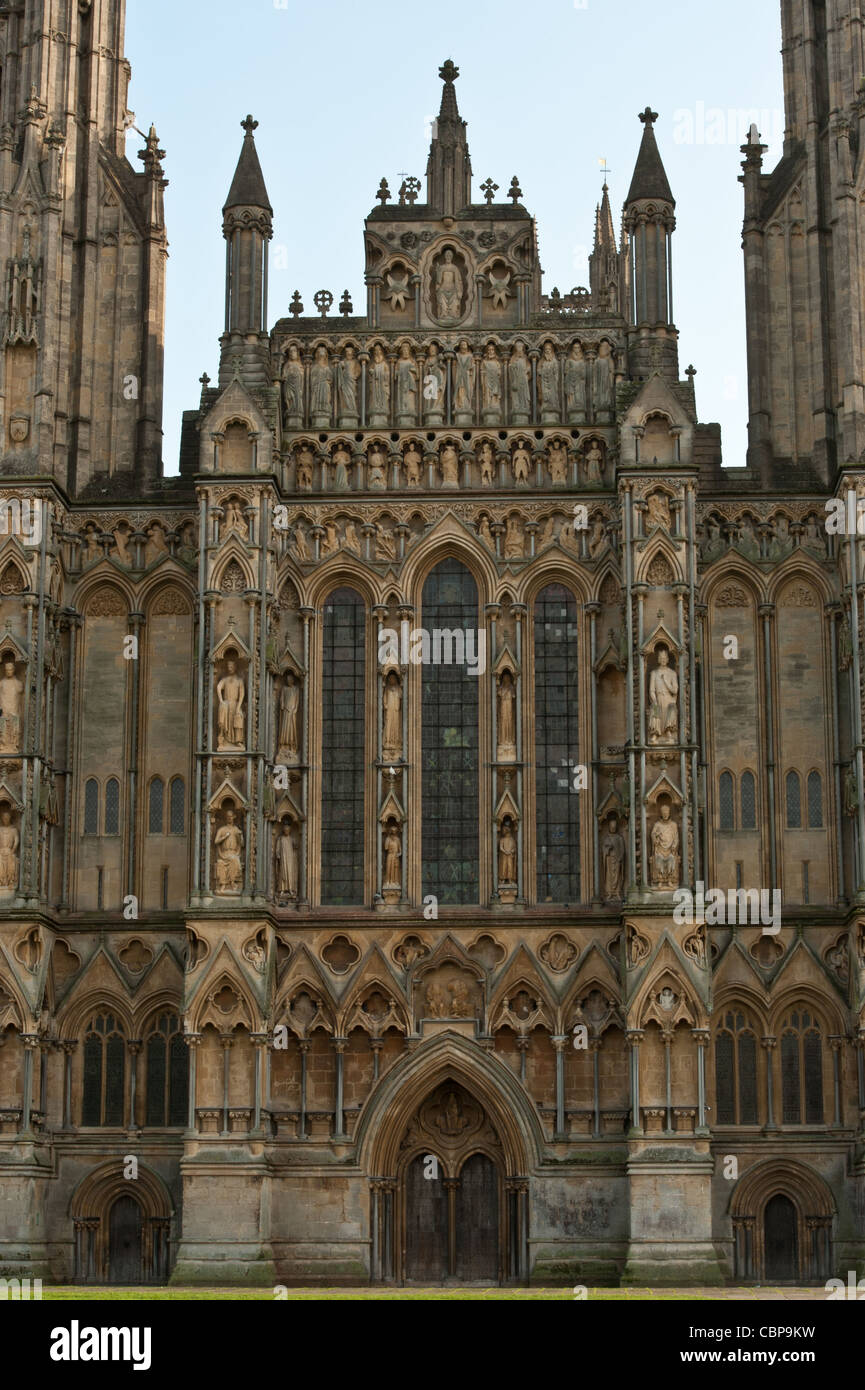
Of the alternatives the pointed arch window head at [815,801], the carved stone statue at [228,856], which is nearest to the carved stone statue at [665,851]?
the pointed arch window head at [815,801]

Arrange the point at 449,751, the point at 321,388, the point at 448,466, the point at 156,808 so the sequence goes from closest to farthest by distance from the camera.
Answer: the point at 449,751, the point at 156,808, the point at 448,466, the point at 321,388

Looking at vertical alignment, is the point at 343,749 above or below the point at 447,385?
below

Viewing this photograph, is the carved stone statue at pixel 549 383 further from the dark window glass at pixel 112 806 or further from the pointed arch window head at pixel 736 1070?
the pointed arch window head at pixel 736 1070

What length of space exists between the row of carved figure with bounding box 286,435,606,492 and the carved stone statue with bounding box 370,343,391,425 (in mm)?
506

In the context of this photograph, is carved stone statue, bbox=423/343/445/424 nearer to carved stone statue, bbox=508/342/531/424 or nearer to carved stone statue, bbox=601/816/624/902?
carved stone statue, bbox=508/342/531/424

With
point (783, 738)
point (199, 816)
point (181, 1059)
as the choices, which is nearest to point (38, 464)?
point (199, 816)

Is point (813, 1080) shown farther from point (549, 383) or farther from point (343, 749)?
point (549, 383)

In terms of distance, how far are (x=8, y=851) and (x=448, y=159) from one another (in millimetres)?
14370

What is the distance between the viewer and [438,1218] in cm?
3431

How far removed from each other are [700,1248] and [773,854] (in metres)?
6.72

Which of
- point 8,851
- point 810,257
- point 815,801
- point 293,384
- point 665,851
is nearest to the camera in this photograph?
point 665,851

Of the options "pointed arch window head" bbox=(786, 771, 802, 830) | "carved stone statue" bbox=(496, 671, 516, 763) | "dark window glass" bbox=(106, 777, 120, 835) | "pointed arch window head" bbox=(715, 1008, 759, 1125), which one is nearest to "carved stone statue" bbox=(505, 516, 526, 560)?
"carved stone statue" bbox=(496, 671, 516, 763)

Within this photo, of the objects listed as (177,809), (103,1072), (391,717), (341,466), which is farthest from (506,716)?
(103,1072)

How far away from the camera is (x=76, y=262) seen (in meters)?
38.2
